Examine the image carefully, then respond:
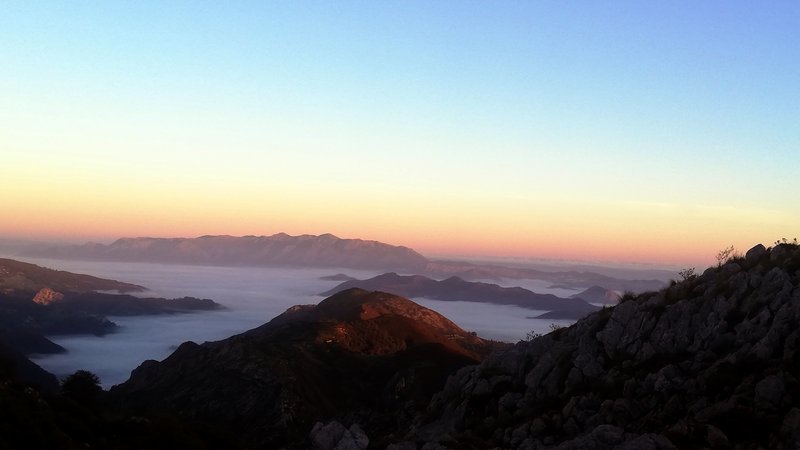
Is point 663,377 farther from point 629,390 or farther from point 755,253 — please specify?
point 755,253

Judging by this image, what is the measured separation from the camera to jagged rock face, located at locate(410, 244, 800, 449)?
3900 centimetres

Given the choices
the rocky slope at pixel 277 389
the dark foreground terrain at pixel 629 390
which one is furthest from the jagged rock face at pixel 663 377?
the rocky slope at pixel 277 389

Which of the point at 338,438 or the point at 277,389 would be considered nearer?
the point at 338,438

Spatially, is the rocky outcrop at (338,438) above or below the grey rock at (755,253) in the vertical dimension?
below

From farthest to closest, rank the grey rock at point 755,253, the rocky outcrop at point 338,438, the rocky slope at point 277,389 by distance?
the rocky slope at point 277,389
the grey rock at point 755,253
the rocky outcrop at point 338,438

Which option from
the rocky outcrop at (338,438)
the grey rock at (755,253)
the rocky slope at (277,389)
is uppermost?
the grey rock at (755,253)

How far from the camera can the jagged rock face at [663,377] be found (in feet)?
128

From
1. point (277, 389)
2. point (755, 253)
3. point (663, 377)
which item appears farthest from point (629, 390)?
point (277, 389)

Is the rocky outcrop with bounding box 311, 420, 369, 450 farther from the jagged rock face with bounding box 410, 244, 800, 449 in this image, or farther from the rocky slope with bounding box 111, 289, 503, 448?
the rocky slope with bounding box 111, 289, 503, 448

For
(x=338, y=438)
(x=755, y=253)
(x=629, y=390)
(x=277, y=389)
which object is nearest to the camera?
(x=629, y=390)

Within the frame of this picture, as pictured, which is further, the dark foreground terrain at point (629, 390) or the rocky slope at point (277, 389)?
the rocky slope at point (277, 389)

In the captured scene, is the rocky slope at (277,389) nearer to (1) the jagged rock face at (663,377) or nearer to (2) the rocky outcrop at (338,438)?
(1) the jagged rock face at (663,377)

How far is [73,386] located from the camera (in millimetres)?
83750

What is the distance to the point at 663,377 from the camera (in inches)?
1907
